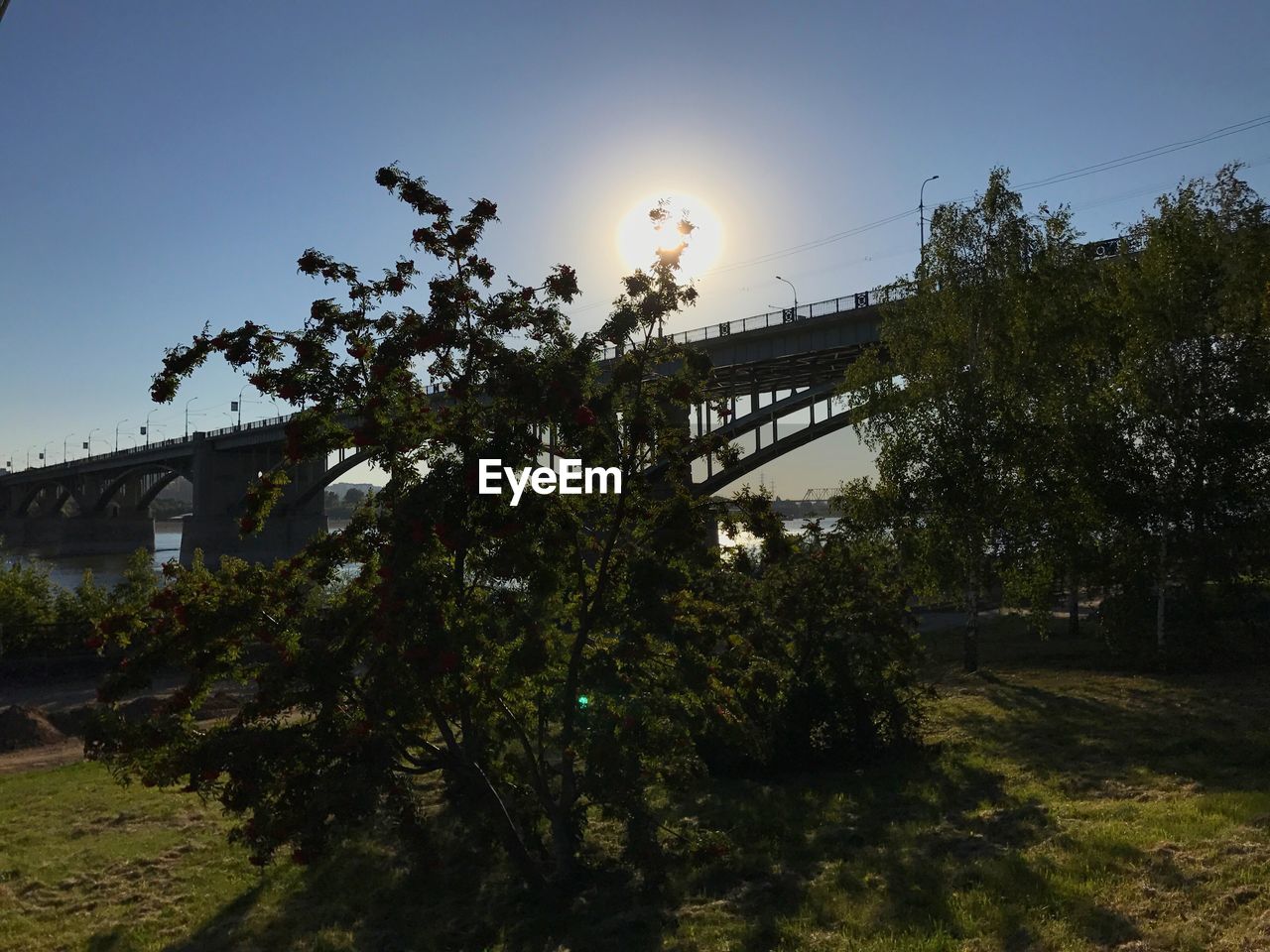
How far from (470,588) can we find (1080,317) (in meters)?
18.8

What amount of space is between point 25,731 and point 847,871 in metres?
19.8

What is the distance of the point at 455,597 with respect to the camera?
335 inches

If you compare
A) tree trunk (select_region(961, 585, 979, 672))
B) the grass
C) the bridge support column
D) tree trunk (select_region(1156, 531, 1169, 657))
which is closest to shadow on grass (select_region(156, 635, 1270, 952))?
the grass

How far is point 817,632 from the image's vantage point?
13.9 meters

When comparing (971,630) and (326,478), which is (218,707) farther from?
(326,478)

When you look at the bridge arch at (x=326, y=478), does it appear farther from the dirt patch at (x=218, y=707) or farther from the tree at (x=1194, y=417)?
the tree at (x=1194, y=417)

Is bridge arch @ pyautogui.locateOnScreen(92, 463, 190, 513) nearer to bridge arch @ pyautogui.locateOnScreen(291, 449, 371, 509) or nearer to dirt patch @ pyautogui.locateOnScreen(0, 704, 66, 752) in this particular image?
bridge arch @ pyautogui.locateOnScreen(291, 449, 371, 509)

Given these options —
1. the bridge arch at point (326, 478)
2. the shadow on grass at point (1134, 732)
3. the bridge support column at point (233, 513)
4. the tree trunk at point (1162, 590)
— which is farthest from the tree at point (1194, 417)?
the bridge support column at point (233, 513)

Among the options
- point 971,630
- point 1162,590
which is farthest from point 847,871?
point 971,630

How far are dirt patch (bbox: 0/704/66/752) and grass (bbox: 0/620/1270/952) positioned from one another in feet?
22.9

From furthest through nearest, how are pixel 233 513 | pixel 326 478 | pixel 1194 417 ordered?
pixel 233 513
pixel 326 478
pixel 1194 417

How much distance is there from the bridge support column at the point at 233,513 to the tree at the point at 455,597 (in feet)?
239

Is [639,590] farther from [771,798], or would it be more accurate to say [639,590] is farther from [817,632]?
[817,632]

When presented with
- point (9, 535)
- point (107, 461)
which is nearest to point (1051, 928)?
point (107, 461)
